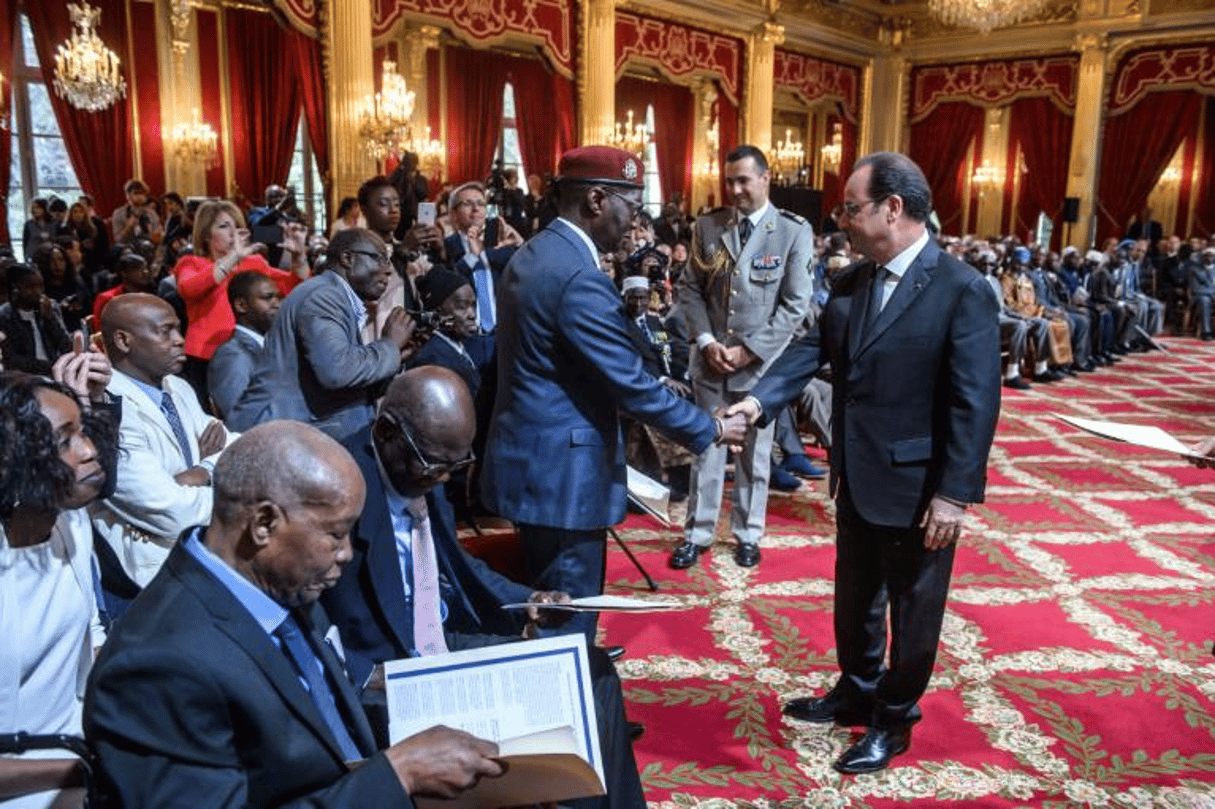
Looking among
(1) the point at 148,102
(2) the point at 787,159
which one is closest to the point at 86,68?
(1) the point at 148,102

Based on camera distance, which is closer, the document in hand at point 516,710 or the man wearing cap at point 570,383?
the document in hand at point 516,710

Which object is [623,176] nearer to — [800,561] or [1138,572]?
[800,561]

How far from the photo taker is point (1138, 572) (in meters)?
4.20

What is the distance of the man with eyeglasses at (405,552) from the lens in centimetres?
180

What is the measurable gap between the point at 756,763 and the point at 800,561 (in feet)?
5.54

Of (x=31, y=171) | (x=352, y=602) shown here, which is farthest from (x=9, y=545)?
(x=31, y=171)

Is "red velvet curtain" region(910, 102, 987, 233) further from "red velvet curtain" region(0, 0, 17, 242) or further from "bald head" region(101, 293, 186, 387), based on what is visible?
"bald head" region(101, 293, 186, 387)

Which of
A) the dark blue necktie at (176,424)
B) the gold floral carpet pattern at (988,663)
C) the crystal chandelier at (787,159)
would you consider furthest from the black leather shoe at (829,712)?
the crystal chandelier at (787,159)

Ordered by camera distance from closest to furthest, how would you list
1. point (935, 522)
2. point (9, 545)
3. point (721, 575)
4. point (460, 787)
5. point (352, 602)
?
point (460, 787)
point (9, 545)
point (352, 602)
point (935, 522)
point (721, 575)

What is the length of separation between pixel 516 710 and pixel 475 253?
349 centimetres

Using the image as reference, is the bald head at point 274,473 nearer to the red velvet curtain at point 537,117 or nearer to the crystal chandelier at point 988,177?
the red velvet curtain at point 537,117

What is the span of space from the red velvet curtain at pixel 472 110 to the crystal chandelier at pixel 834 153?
6291 millimetres

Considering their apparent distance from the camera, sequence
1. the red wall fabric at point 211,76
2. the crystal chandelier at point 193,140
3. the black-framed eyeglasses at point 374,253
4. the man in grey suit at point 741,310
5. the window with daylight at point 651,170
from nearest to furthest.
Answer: the black-framed eyeglasses at point 374,253
the man in grey suit at point 741,310
the crystal chandelier at point 193,140
the red wall fabric at point 211,76
the window with daylight at point 651,170

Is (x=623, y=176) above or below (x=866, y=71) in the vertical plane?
below
